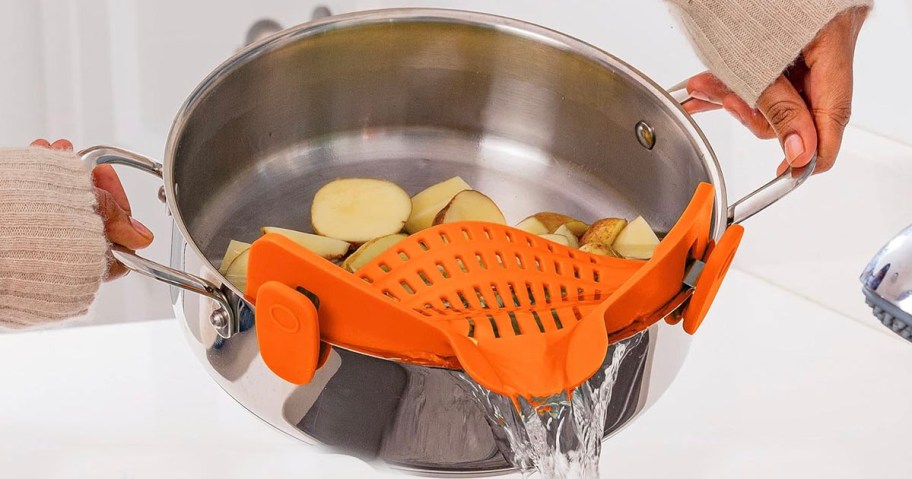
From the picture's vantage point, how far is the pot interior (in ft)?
2.02

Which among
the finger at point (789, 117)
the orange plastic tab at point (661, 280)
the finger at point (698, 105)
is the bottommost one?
the orange plastic tab at point (661, 280)

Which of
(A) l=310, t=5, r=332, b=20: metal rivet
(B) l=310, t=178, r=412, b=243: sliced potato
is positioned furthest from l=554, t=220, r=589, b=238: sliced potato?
(A) l=310, t=5, r=332, b=20: metal rivet

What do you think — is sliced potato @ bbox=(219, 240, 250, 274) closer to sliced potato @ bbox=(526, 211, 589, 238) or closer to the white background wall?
sliced potato @ bbox=(526, 211, 589, 238)

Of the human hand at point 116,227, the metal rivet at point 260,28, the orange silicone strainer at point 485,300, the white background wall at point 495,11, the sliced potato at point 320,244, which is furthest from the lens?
the metal rivet at point 260,28

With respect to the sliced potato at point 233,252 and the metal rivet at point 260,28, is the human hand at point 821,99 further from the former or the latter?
the metal rivet at point 260,28

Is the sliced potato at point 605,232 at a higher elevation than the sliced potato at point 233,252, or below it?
higher

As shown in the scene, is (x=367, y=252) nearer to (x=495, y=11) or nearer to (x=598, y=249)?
(x=598, y=249)

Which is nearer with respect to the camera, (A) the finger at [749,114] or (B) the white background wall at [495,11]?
(A) the finger at [749,114]

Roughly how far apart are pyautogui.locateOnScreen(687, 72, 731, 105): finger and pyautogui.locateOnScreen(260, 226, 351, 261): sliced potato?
0.24 m

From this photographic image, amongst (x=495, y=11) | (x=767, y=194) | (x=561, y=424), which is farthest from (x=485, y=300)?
(x=495, y=11)

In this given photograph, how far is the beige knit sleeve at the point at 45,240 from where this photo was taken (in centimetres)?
46

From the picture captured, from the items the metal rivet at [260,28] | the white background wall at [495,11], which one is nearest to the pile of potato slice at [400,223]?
the white background wall at [495,11]

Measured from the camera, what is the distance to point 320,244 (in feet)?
1.99

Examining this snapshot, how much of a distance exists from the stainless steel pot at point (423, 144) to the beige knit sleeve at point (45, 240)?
21 mm
